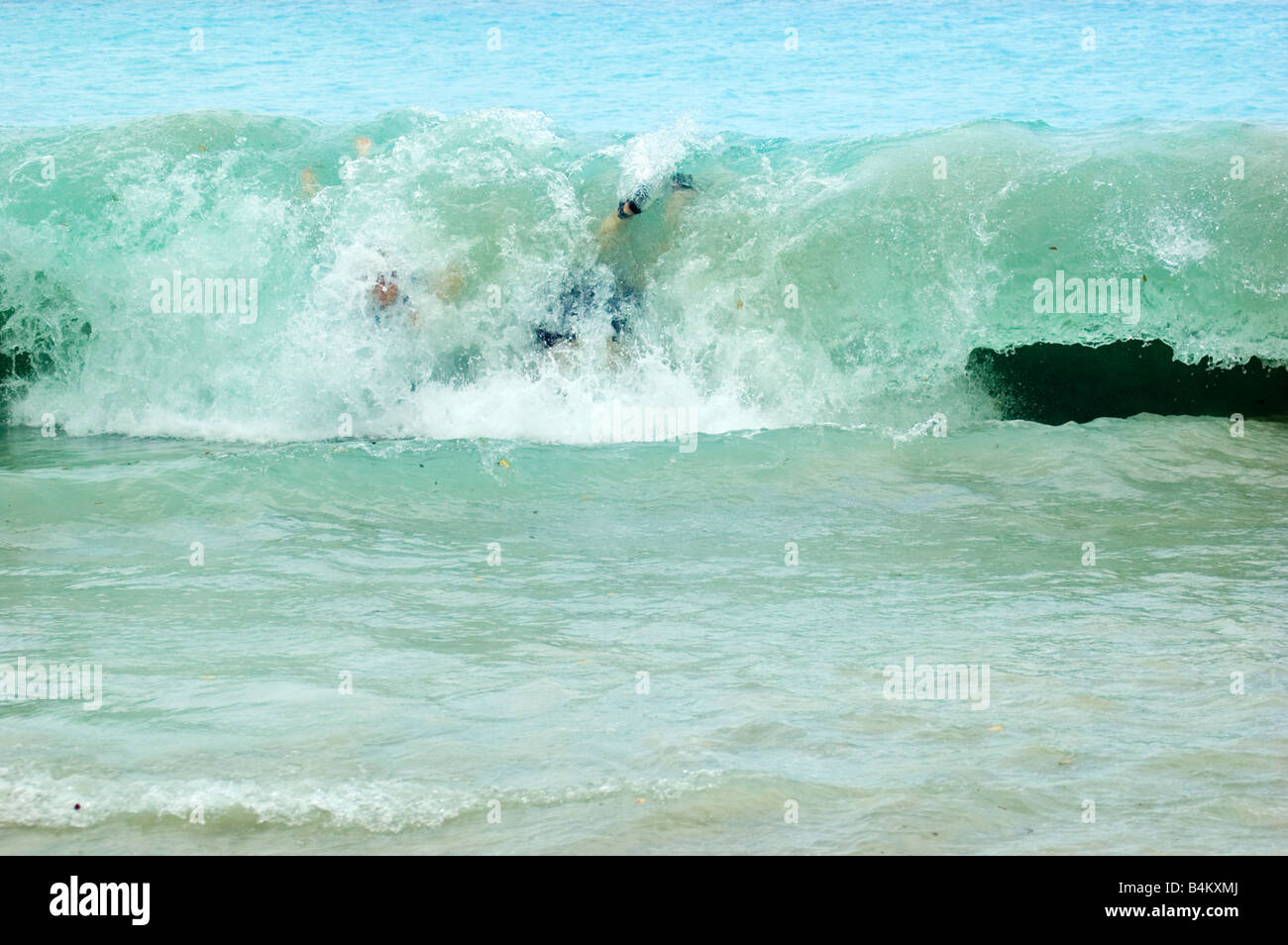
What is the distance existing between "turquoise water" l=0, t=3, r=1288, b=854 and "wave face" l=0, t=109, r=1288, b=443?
31mm

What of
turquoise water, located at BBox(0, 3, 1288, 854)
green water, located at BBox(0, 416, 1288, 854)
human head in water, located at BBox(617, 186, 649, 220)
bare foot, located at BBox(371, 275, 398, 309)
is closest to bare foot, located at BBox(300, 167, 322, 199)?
turquoise water, located at BBox(0, 3, 1288, 854)

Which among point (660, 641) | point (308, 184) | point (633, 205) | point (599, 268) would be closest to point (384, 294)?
point (308, 184)

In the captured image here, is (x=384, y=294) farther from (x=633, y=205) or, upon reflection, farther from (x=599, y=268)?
(x=633, y=205)

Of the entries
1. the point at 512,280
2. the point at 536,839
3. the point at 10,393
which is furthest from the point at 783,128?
the point at 536,839

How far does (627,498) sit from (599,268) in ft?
9.92

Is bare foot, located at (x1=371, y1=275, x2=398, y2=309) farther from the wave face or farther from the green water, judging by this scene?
the green water

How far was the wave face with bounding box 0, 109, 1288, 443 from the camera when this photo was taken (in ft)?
28.6

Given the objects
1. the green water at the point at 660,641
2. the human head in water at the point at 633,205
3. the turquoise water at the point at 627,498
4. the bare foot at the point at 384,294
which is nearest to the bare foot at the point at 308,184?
the turquoise water at the point at 627,498

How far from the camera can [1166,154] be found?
9164mm

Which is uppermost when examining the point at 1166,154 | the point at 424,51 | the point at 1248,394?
the point at 424,51

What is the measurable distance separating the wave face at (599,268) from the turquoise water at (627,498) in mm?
31

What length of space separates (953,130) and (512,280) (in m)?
3.51

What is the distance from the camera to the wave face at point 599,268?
28.6 feet

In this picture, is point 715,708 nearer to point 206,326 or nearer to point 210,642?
point 210,642
